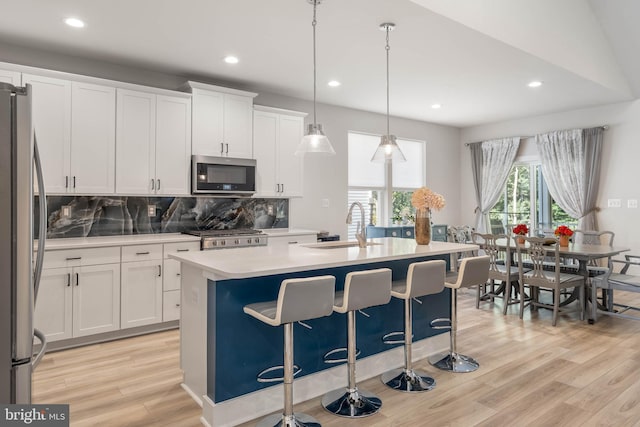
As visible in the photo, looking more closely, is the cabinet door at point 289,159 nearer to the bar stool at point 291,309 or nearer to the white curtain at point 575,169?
the bar stool at point 291,309

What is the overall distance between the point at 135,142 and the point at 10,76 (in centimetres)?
109

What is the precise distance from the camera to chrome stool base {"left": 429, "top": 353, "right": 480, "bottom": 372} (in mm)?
3145

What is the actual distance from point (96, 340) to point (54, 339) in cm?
36

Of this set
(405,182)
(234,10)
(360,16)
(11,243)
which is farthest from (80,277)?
(405,182)

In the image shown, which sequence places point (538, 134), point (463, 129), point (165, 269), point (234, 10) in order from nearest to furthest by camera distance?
point (234, 10) → point (165, 269) → point (538, 134) → point (463, 129)

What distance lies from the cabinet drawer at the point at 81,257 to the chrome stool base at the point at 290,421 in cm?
219

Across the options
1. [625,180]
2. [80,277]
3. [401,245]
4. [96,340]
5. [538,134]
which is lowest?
→ [96,340]

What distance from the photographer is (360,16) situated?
3156 millimetres

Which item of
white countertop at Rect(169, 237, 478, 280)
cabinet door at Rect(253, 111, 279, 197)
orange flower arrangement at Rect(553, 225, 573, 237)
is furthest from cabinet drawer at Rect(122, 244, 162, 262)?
orange flower arrangement at Rect(553, 225, 573, 237)

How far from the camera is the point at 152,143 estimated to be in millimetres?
4168

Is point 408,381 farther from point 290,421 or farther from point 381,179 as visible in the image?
point 381,179

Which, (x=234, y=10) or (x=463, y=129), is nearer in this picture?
(x=234, y=10)

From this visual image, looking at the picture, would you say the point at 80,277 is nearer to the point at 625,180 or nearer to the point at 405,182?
the point at 405,182

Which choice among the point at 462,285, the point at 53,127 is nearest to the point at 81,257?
the point at 53,127
